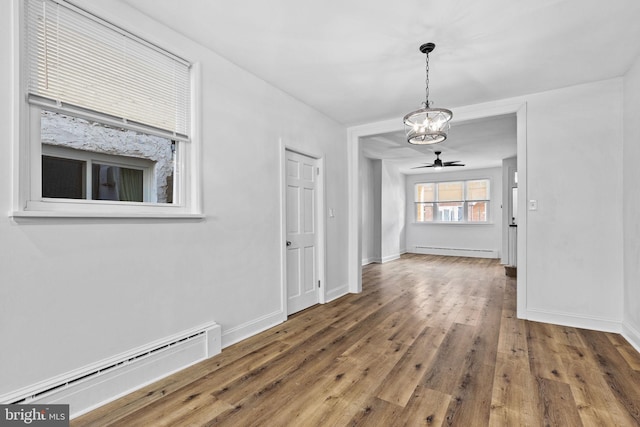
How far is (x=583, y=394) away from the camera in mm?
2076

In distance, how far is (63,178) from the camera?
192 cm

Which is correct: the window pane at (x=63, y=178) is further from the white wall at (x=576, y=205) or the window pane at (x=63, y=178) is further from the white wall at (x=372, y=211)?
the white wall at (x=372, y=211)

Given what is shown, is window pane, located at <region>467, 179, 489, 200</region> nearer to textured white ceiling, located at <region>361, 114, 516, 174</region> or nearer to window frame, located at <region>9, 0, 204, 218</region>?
textured white ceiling, located at <region>361, 114, 516, 174</region>

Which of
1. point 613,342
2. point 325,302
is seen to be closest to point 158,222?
point 325,302

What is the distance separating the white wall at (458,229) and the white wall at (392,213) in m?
0.41

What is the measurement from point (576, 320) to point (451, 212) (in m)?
6.51

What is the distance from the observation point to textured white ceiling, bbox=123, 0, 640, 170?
2201mm

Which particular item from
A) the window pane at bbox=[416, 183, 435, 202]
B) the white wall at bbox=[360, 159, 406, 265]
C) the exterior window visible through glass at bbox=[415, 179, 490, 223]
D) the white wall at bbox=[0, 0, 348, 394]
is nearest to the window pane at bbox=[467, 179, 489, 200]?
the exterior window visible through glass at bbox=[415, 179, 490, 223]

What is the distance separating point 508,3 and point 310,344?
124 inches

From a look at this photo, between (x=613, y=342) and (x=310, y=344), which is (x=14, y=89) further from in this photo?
(x=613, y=342)

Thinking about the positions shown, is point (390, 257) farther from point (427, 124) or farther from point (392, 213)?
point (427, 124)

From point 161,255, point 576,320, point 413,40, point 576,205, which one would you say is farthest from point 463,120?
point 161,255

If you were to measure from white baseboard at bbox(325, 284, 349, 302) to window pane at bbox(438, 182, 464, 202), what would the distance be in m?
6.24

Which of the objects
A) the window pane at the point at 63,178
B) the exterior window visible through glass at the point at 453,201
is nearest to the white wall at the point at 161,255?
the window pane at the point at 63,178
